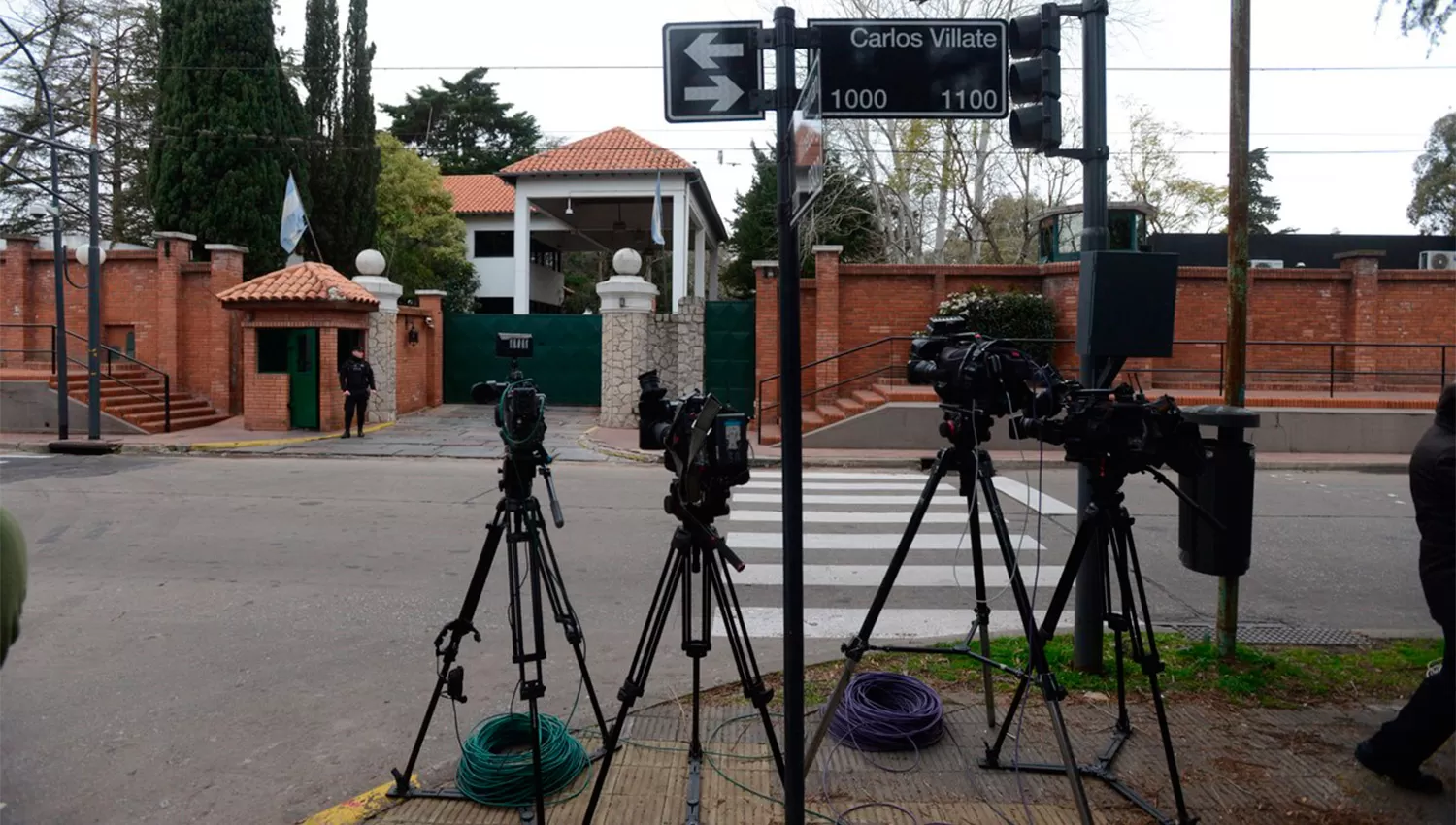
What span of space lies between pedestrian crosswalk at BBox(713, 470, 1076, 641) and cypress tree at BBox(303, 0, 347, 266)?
20.6m

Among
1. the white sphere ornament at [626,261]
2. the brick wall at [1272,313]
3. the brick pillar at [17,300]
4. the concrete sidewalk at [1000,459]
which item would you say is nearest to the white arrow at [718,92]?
the concrete sidewalk at [1000,459]

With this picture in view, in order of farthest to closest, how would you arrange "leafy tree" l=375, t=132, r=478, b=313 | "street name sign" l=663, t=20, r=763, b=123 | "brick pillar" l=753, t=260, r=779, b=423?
"leafy tree" l=375, t=132, r=478, b=313, "brick pillar" l=753, t=260, r=779, b=423, "street name sign" l=663, t=20, r=763, b=123

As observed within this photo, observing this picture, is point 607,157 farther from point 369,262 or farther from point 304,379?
point 304,379

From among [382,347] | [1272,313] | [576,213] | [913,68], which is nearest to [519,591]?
[913,68]

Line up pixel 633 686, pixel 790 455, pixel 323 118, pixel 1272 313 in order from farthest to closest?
1. pixel 323 118
2. pixel 1272 313
3. pixel 633 686
4. pixel 790 455

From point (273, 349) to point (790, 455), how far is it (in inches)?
741

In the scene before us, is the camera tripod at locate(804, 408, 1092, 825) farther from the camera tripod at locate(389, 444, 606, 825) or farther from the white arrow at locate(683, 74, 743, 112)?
the white arrow at locate(683, 74, 743, 112)

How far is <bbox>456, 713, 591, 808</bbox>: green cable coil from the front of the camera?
3.76 meters

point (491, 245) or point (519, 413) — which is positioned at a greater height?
point (491, 245)

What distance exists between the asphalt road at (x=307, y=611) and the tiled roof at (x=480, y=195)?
2861cm

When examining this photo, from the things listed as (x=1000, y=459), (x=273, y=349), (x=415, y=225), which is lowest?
(x=1000, y=459)

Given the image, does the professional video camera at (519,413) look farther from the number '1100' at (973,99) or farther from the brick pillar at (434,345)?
the brick pillar at (434,345)

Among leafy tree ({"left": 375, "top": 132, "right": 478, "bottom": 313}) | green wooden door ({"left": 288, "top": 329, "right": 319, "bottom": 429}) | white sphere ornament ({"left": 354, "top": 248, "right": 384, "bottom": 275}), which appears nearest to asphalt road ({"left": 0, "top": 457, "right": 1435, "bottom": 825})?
green wooden door ({"left": 288, "top": 329, "right": 319, "bottom": 429})

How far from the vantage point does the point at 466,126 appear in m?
54.2
